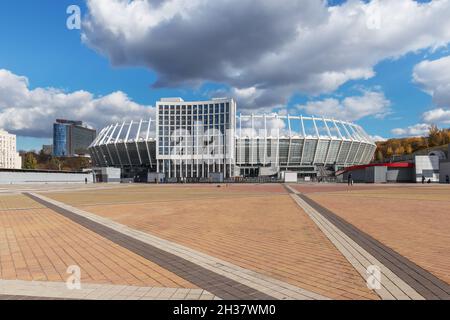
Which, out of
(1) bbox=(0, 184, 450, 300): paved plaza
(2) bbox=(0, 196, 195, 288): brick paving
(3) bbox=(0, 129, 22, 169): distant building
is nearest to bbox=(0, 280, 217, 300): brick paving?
(1) bbox=(0, 184, 450, 300): paved plaza

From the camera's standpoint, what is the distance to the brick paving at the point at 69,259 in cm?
488

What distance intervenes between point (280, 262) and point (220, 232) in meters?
3.14

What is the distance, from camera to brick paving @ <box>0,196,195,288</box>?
4879 millimetres

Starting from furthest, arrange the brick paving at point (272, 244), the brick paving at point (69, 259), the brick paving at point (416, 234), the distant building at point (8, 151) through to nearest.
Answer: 1. the distant building at point (8, 151)
2. the brick paving at point (416, 234)
3. the brick paving at point (69, 259)
4. the brick paving at point (272, 244)

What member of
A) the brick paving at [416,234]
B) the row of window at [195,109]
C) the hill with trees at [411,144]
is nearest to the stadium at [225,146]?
the row of window at [195,109]

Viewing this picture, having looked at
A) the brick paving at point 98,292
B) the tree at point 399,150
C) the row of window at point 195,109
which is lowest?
the brick paving at point 98,292

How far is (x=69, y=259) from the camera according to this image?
19.7ft

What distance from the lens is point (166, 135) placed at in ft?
313

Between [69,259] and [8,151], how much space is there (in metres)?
184

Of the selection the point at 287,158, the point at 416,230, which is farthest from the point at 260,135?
the point at 416,230

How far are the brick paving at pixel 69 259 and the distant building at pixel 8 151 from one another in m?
167

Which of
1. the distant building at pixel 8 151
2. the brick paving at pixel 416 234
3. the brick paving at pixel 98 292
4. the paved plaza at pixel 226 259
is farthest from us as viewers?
the distant building at pixel 8 151

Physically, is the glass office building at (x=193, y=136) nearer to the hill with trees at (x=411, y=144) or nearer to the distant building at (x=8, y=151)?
the hill with trees at (x=411, y=144)

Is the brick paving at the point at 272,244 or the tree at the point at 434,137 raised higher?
the tree at the point at 434,137
